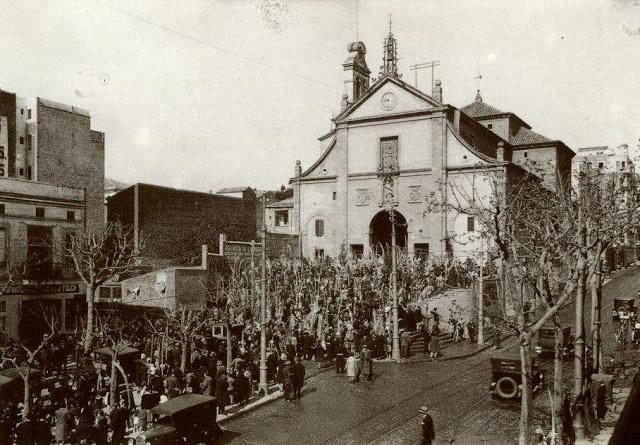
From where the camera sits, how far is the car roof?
14754 millimetres

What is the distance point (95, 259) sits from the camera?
28.2 metres

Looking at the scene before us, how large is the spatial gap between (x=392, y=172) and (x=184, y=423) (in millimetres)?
35714

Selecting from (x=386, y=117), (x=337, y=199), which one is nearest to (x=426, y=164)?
(x=386, y=117)

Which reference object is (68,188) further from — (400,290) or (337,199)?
(337,199)

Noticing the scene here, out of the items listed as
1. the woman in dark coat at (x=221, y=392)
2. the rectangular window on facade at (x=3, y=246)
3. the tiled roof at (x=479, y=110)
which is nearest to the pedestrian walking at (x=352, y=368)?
the woman in dark coat at (x=221, y=392)

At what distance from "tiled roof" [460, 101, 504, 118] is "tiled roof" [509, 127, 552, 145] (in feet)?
10.7

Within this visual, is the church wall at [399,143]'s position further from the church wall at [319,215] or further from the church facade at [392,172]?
the church wall at [319,215]

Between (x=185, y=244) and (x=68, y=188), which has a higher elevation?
(x=68, y=188)

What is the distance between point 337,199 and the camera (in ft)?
167

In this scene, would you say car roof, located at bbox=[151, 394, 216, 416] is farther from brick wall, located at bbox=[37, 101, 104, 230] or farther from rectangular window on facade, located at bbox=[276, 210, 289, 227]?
rectangular window on facade, located at bbox=[276, 210, 289, 227]

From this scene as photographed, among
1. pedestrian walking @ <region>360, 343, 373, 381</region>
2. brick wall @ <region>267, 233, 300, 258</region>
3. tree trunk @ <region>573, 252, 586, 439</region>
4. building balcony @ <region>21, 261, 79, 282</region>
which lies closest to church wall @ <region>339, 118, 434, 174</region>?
brick wall @ <region>267, 233, 300, 258</region>

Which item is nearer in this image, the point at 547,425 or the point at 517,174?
the point at 547,425

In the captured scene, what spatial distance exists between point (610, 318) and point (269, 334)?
23.4 metres

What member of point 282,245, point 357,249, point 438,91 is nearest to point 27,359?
point 282,245
